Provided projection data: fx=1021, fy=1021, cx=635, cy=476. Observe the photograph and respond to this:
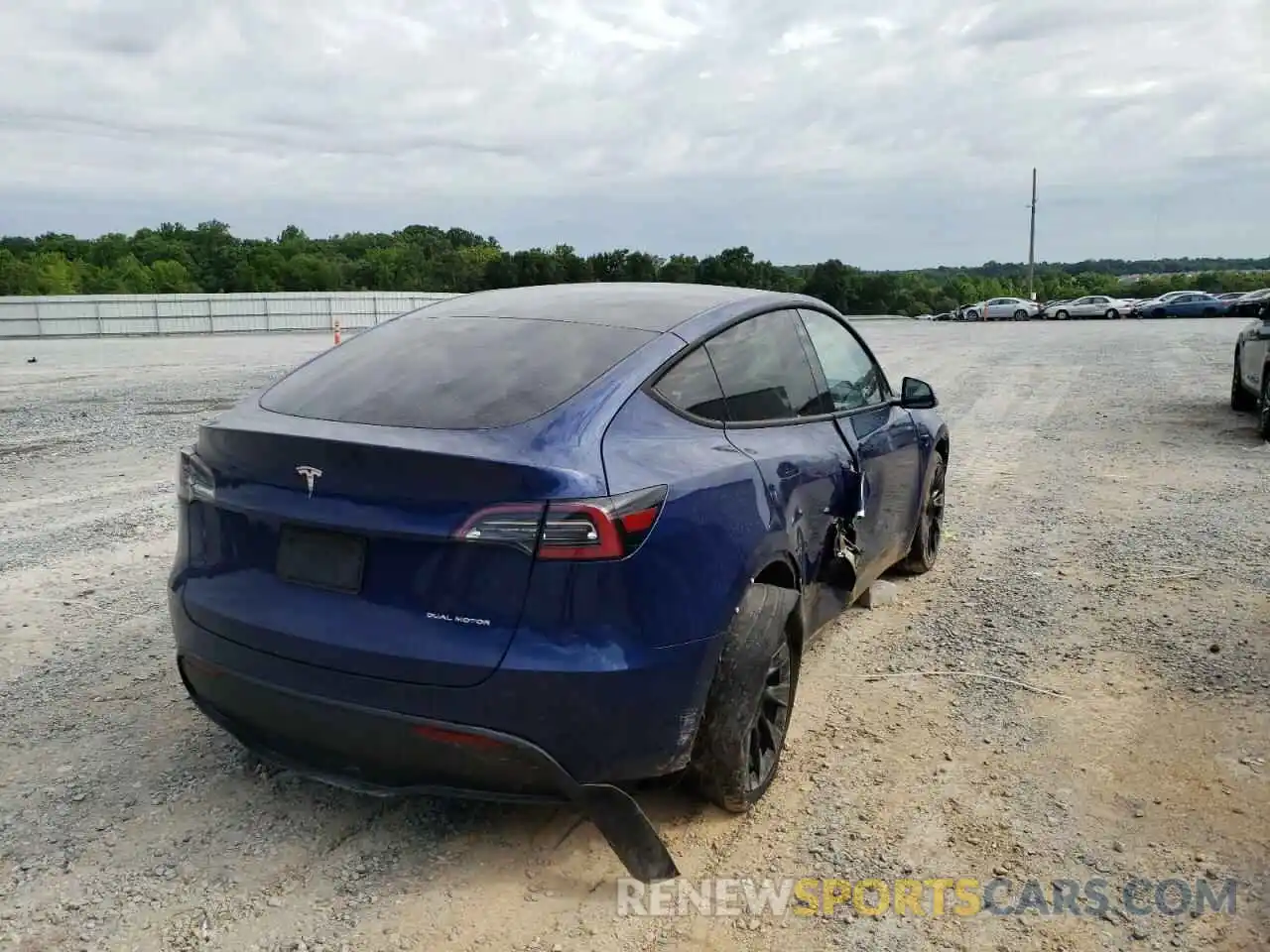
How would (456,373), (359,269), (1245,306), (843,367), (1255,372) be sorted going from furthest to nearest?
(359,269)
(1245,306)
(1255,372)
(843,367)
(456,373)

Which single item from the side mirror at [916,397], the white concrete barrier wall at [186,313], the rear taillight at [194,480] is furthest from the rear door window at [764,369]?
the white concrete barrier wall at [186,313]

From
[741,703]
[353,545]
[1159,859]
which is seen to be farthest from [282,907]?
[1159,859]

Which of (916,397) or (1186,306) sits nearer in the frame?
(916,397)

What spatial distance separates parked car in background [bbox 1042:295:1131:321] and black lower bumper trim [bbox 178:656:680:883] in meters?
58.0

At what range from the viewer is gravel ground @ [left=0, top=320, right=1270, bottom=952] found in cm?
274

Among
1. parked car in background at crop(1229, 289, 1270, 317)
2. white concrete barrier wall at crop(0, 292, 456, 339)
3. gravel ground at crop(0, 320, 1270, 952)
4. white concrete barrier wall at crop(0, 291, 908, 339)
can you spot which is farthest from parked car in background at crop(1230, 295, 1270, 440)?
parked car in background at crop(1229, 289, 1270, 317)

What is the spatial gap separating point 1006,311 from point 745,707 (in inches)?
2385

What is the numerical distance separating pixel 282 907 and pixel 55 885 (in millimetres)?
665

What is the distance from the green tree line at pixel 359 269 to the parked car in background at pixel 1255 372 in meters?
47.8

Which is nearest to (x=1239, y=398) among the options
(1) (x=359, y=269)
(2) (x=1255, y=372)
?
(2) (x=1255, y=372)

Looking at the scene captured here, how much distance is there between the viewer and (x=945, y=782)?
3.51m

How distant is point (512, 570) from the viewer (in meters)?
2.61

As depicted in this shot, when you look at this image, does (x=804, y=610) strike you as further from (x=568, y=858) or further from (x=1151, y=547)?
(x=1151, y=547)

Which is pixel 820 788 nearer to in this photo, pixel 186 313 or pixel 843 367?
pixel 843 367
